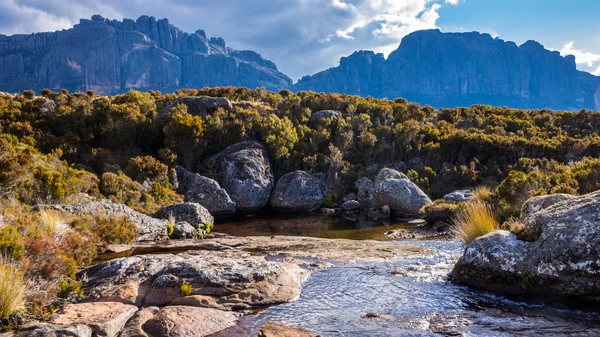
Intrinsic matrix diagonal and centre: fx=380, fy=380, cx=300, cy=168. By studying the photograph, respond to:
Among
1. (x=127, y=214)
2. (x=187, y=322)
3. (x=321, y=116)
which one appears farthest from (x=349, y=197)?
(x=187, y=322)

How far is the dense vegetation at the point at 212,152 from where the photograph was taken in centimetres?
1296

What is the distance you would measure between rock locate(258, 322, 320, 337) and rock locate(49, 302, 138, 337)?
8.94 feet

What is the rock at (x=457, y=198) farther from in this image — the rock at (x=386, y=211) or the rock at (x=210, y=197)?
the rock at (x=210, y=197)

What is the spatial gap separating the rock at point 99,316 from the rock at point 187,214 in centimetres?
1149

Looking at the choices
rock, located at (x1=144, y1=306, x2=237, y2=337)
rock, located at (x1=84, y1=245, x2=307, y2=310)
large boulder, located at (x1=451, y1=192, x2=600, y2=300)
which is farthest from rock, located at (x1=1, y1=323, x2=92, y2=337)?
large boulder, located at (x1=451, y1=192, x2=600, y2=300)

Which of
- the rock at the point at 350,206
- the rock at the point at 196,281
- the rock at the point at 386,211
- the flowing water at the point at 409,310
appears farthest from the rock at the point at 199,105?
the flowing water at the point at 409,310

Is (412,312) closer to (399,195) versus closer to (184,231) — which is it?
(184,231)

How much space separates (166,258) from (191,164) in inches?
791

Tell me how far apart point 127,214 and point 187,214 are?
3.58m

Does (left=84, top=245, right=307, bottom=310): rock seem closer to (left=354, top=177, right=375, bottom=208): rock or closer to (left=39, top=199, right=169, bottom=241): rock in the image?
(left=39, top=199, right=169, bottom=241): rock

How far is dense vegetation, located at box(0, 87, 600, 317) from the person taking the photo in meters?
13.0

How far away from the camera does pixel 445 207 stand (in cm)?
2080

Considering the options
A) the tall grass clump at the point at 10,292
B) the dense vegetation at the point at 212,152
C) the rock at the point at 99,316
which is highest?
the dense vegetation at the point at 212,152

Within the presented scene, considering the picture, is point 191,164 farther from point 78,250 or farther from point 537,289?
point 537,289
